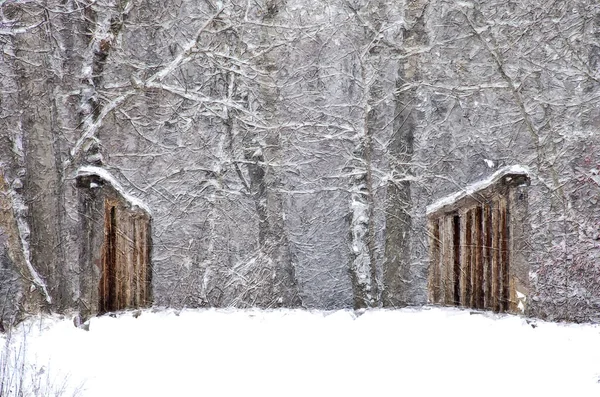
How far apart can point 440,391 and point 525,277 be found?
2.39 metres

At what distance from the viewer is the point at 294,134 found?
11.8 metres

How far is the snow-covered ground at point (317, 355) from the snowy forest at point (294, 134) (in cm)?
246

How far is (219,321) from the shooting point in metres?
7.86

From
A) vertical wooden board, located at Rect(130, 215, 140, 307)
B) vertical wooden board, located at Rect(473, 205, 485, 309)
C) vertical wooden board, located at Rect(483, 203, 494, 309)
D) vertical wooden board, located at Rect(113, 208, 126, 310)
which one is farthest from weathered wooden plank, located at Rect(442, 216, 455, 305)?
vertical wooden board, located at Rect(113, 208, 126, 310)

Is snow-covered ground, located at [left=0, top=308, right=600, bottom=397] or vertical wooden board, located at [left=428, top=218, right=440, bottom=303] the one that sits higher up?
vertical wooden board, located at [left=428, top=218, right=440, bottom=303]

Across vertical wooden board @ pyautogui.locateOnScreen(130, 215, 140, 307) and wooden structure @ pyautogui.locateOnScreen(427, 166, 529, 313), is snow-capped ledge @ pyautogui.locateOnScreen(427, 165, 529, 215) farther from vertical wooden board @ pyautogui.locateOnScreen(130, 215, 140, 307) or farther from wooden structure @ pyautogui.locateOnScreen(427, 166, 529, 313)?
vertical wooden board @ pyautogui.locateOnScreen(130, 215, 140, 307)

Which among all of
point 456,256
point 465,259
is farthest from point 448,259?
point 465,259

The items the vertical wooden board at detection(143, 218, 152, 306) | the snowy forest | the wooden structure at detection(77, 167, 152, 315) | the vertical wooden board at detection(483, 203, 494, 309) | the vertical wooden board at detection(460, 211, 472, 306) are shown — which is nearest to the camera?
the wooden structure at detection(77, 167, 152, 315)

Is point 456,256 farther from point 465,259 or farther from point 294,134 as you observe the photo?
point 294,134

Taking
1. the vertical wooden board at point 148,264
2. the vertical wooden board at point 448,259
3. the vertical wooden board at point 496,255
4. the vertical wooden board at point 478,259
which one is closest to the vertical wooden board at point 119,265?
the vertical wooden board at point 148,264

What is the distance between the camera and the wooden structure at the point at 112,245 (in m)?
7.34

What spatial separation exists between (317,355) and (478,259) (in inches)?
95.0

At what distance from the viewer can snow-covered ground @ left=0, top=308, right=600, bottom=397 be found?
6.09 m

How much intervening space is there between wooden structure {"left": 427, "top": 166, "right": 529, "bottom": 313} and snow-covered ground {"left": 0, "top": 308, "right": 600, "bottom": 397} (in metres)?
0.37
